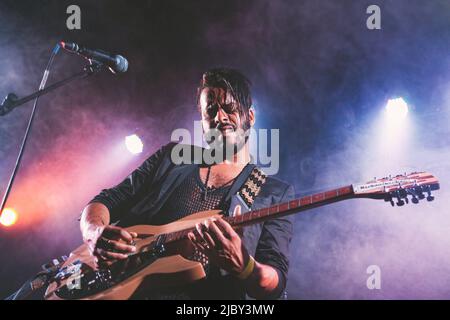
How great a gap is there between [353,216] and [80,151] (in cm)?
471

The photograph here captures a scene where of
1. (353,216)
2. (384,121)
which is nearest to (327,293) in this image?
(353,216)

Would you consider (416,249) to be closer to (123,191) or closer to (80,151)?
(123,191)

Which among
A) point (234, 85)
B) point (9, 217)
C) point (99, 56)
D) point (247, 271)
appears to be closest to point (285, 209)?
point (247, 271)

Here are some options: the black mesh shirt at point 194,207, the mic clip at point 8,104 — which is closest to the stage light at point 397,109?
the black mesh shirt at point 194,207

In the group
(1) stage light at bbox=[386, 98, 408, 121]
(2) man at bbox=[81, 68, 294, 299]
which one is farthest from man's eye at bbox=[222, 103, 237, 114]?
(1) stage light at bbox=[386, 98, 408, 121]

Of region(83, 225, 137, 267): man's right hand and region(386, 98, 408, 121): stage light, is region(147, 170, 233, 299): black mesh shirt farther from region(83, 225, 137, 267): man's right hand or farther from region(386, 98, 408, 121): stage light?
region(386, 98, 408, 121): stage light

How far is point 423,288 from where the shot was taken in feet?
13.8

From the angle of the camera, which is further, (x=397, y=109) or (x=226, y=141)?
(x=397, y=109)

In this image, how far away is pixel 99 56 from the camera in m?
3.32

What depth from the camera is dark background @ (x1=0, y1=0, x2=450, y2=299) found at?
4.35 metres

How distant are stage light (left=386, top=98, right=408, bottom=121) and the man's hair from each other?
2.49m

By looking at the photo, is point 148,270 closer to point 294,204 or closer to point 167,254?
point 167,254

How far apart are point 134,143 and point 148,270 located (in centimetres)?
408

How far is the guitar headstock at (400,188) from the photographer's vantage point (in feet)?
6.98
